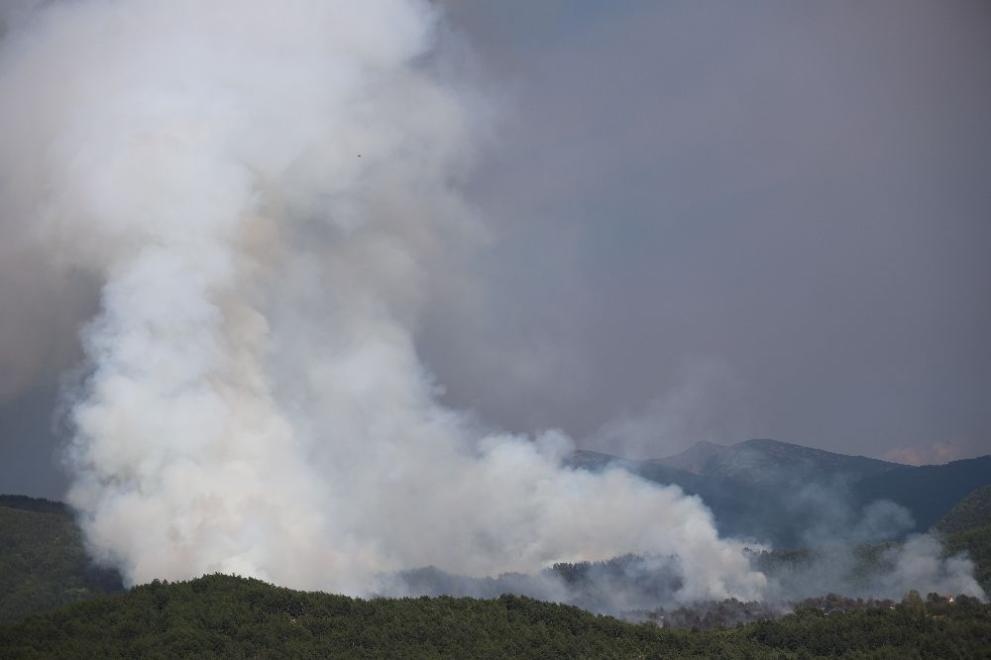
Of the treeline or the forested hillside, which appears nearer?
the treeline

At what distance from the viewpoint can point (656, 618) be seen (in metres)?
174

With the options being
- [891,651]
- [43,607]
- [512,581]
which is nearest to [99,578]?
[43,607]

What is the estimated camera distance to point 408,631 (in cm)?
11381

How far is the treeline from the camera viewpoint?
107938 mm

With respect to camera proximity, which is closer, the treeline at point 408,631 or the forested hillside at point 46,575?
the treeline at point 408,631

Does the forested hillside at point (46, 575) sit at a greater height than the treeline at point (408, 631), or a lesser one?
greater

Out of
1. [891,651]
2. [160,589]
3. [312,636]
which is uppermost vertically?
[160,589]

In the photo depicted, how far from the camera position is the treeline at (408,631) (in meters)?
→ 108

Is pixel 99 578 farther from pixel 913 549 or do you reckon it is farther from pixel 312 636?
pixel 913 549

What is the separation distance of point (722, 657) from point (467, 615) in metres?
30.3

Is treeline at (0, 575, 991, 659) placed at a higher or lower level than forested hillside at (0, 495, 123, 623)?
lower

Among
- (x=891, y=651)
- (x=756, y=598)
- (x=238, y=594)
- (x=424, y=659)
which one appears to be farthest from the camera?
(x=756, y=598)

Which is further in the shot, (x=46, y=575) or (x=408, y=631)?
(x=46, y=575)

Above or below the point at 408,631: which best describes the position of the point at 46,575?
above
